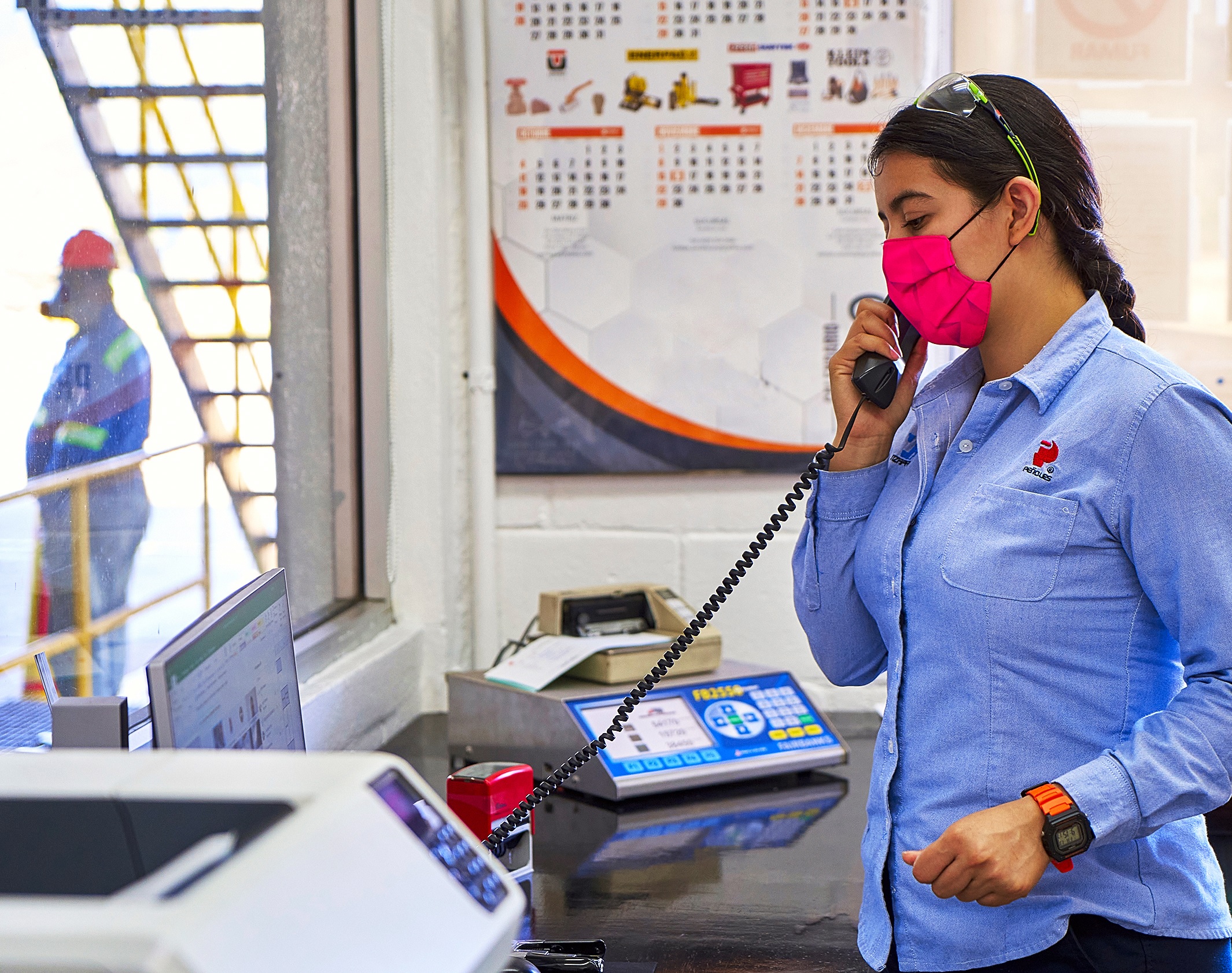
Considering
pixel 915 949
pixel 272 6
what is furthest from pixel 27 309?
pixel 915 949

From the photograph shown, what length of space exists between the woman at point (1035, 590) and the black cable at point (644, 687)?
8.3 inches

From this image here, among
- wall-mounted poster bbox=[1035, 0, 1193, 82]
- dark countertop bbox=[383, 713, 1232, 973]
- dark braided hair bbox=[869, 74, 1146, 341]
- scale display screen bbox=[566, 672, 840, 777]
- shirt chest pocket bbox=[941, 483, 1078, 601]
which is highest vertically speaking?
wall-mounted poster bbox=[1035, 0, 1193, 82]

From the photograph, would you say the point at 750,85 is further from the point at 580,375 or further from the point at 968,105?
the point at 968,105

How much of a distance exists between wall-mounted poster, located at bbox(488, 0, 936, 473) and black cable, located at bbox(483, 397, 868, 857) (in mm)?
691

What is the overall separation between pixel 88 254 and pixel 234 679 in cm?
76

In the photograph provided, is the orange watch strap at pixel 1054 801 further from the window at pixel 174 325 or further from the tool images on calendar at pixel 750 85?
the tool images on calendar at pixel 750 85

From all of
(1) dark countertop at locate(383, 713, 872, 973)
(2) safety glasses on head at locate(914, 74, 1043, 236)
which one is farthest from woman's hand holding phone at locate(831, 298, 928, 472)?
(1) dark countertop at locate(383, 713, 872, 973)

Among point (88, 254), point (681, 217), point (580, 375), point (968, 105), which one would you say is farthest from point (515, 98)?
point (968, 105)

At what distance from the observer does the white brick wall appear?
235 centimetres

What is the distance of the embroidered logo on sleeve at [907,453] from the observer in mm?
1317

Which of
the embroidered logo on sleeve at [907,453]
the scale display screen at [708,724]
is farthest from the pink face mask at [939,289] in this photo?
the scale display screen at [708,724]

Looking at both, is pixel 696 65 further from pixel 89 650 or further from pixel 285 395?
pixel 89 650

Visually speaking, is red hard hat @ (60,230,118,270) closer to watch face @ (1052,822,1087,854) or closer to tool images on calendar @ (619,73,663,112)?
tool images on calendar @ (619,73,663,112)

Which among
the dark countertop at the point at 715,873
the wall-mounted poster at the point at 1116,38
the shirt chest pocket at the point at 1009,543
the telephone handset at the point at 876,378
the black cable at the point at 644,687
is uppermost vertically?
the wall-mounted poster at the point at 1116,38
